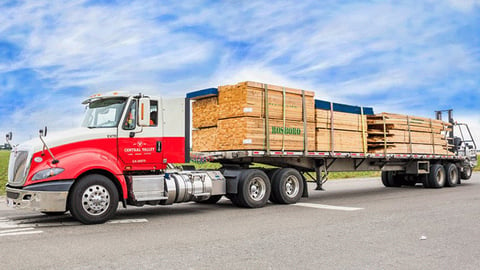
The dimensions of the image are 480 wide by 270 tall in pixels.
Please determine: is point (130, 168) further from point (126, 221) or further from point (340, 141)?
point (340, 141)

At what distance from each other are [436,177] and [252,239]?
13240mm

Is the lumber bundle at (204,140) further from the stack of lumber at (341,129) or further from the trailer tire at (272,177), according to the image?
the stack of lumber at (341,129)

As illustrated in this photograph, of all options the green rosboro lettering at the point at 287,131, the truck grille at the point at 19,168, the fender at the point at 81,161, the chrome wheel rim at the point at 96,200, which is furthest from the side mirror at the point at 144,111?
the green rosboro lettering at the point at 287,131

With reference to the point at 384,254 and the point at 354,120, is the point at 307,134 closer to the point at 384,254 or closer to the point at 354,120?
the point at 354,120

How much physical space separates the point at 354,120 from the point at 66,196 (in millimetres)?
9280

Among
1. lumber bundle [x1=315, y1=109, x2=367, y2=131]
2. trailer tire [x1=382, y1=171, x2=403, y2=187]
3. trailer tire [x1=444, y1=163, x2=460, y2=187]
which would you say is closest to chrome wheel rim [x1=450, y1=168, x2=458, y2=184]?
trailer tire [x1=444, y1=163, x2=460, y2=187]

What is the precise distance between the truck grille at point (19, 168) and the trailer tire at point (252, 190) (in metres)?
4.94

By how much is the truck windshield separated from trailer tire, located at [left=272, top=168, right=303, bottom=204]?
4578 mm

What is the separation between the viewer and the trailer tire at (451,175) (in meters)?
18.6

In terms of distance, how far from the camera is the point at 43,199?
27.4 ft

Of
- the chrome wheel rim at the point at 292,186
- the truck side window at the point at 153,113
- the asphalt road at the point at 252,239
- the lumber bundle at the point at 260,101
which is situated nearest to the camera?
the asphalt road at the point at 252,239

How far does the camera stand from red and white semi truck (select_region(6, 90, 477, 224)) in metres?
8.52

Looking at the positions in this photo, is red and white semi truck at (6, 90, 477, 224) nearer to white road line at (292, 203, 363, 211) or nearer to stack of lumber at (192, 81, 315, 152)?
stack of lumber at (192, 81, 315, 152)

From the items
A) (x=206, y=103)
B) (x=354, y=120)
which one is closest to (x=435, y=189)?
(x=354, y=120)
